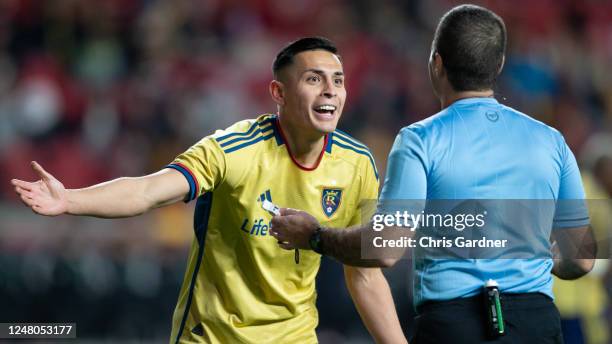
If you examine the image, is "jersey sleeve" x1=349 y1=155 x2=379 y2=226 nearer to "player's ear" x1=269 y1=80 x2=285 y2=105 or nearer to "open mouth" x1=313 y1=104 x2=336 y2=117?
"open mouth" x1=313 y1=104 x2=336 y2=117

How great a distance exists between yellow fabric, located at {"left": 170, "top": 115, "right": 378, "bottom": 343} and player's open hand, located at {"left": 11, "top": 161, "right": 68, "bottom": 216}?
0.88 m

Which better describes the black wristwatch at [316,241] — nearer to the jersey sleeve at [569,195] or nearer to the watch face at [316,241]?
the watch face at [316,241]

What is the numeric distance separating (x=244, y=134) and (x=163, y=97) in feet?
20.9

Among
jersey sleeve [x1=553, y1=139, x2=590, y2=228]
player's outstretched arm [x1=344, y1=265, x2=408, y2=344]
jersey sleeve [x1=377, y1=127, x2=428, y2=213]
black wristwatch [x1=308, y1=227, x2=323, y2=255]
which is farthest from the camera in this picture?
player's outstretched arm [x1=344, y1=265, x2=408, y2=344]

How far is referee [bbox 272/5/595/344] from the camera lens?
3.92 m

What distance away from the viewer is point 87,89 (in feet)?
37.4

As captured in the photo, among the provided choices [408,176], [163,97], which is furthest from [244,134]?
[163,97]

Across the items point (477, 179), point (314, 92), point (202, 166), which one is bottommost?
point (477, 179)

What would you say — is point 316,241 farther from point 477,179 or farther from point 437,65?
point 437,65

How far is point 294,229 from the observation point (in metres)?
4.51

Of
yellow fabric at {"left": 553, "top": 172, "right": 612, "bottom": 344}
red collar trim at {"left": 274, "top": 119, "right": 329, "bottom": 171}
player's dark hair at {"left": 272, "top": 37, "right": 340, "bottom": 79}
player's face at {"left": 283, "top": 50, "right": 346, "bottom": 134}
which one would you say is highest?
player's dark hair at {"left": 272, "top": 37, "right": 340, "bottom": 79}

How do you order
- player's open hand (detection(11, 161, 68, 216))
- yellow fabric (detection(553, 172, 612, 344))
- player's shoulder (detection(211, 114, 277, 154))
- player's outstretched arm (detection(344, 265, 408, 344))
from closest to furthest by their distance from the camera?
player's open hand (detection(11, 161, 68, 216)), player's shoulder (detection(211, 114, 277, 154)), player's outstretched arm (detection(344, 265, 408, 344)), yellow fabric (detection(553, 172, 612, 344))

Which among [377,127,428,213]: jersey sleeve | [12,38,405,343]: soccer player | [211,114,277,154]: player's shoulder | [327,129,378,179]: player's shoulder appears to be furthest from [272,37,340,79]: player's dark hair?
[377,127,428,213]: jersey sleeve

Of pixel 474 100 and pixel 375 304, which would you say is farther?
pixel 375 304
